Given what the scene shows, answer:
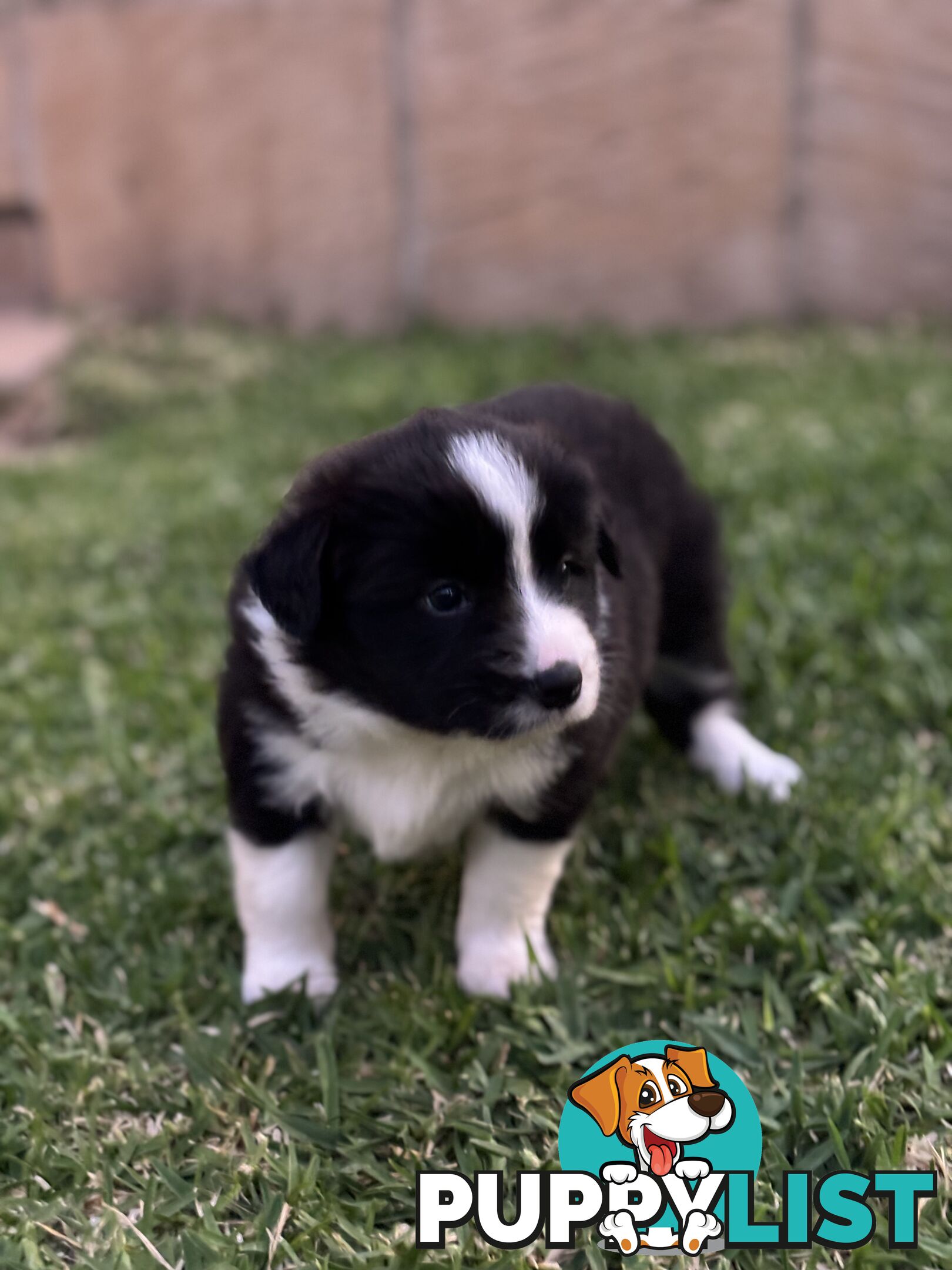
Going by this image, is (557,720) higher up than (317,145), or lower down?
higher up

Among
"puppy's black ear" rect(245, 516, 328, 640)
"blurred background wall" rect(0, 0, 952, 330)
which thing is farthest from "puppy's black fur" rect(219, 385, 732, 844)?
"blurred background wall" rect(0, 0, 952, 330)

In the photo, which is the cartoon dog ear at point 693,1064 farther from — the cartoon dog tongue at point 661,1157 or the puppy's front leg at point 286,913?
the puppy's front leg at point 286,913

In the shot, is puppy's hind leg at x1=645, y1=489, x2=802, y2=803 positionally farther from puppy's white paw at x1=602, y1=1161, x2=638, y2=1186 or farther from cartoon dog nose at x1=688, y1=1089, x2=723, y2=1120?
puppy's white paw at x1=602, y1=1161, x2=638, y2=1186

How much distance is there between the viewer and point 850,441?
5.25m

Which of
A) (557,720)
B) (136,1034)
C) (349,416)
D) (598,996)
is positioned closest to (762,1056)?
(598,996)

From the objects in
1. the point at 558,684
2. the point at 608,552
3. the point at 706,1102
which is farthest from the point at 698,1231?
the point at 608,552

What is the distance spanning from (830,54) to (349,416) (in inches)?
148

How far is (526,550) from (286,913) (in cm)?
95

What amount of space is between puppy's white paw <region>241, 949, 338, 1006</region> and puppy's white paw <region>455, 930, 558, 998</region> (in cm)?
28

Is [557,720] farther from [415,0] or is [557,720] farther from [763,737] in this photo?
[415,0]

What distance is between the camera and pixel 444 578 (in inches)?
77.3

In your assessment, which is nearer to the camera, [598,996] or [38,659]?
[598,996]

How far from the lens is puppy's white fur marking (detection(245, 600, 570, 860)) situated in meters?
2.20

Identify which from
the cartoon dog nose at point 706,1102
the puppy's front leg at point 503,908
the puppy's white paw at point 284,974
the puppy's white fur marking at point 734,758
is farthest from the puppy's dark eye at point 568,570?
the puppy's white fur marking at point 734,758
